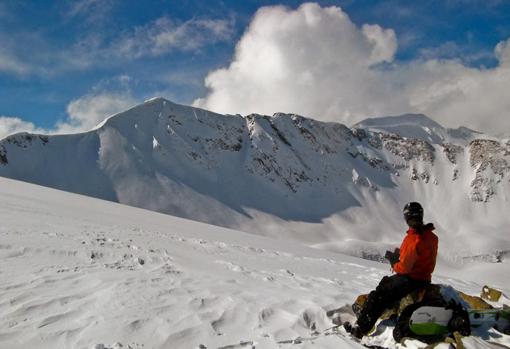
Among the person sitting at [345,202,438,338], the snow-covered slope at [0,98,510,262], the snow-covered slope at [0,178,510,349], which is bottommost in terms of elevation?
the snow-covered slope at [0,178,510,349]

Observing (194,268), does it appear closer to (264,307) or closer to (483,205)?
(264,307)

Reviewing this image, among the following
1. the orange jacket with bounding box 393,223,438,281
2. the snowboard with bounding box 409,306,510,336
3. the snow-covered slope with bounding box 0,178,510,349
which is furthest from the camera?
the orange jacket with bounding box 393,223,438,281

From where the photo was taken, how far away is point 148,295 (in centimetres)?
710

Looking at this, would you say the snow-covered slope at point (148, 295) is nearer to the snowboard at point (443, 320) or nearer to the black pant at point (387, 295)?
the snowboard at point (443, 320)

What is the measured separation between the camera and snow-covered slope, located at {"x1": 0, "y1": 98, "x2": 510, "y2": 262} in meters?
115

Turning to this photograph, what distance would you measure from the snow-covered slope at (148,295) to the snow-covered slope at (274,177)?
100918mm

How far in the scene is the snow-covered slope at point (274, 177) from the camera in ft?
378

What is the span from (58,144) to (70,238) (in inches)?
4497

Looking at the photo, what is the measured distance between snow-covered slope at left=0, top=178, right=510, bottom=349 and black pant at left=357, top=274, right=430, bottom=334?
389 millimetres

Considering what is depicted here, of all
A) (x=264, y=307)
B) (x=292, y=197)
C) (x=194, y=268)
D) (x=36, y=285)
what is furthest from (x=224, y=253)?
(x=292, y=197)

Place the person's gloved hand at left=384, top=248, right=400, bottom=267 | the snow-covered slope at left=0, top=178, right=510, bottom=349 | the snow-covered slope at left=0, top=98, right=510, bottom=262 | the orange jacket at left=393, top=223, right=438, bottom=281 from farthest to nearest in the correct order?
the snow-covered slope at left=0, top=98, right=510, bottom=262 < the person's gloved hand at left=384, top=248, right=400, bottom=267 < the orange jacket at left=393, top=223, right=438, bottom=281 < the snow-covered slope at left=0, top=178, right=510, bottom=349

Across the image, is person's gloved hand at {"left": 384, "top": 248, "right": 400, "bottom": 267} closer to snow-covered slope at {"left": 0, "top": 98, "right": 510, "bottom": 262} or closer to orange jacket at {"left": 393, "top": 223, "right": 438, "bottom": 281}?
orange jacket at {"left": 393, "top": 223, "right": 438, "bottom": 281}

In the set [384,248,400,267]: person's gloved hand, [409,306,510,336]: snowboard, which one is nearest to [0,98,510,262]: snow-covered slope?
[384,248,400,267]: person's gloved hand

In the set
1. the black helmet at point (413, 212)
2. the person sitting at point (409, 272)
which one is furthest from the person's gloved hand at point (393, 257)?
the black helmet at point (413, 212)
